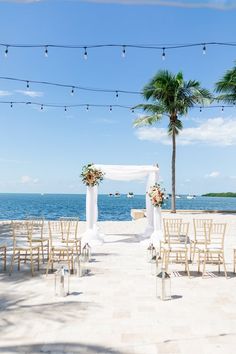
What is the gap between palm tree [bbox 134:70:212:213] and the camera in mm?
21938

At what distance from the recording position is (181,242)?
29.1 feet

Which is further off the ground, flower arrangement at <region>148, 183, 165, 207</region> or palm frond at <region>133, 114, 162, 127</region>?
palm frond at <region>133, 114, 162, 127</region>

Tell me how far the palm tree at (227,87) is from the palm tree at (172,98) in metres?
0.78

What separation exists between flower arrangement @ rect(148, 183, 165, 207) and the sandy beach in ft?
12.4

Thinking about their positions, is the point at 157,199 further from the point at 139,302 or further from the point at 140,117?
the point at 140,117

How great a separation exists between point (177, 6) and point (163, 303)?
416cm

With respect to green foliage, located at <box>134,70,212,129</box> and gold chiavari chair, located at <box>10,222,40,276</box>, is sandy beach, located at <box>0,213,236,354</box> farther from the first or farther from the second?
green foliage, located at <box>134,70,212,129</box>

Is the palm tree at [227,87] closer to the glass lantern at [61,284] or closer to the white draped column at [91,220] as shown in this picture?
the white draped column at [91,220]

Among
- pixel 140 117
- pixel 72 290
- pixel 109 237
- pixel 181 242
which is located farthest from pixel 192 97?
pixel 72 290

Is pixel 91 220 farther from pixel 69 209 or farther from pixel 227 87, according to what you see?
pixel 69 209

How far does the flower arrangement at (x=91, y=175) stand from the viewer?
12.5 m

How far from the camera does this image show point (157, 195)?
40.4 ft

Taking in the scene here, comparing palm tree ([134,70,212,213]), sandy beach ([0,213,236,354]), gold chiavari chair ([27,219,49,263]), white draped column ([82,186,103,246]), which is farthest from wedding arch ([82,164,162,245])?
palm tree ([134,70,212,213])

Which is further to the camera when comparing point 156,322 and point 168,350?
point 156,322
